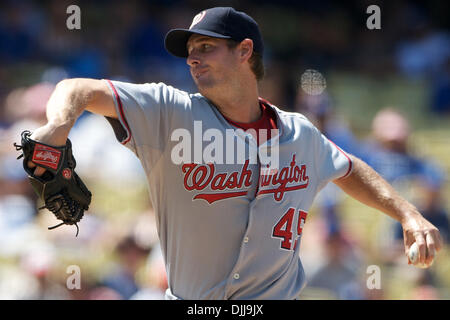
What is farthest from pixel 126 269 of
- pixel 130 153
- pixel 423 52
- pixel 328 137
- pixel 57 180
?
pixel 423 52

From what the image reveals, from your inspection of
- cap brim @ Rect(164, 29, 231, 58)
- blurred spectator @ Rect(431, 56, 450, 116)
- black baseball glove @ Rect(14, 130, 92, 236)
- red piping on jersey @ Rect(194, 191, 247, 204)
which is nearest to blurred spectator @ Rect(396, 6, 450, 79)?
blurred spectator @ Rect(431, 56, 450, 116)

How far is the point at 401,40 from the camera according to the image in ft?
30.7

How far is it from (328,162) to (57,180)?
1351mm

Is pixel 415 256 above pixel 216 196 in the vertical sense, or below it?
below

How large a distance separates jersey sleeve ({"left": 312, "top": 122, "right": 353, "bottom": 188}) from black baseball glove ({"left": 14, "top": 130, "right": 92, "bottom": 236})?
1.15 metres

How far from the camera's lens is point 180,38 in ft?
9.77

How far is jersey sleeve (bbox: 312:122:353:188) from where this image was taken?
Result: 3.13 metres

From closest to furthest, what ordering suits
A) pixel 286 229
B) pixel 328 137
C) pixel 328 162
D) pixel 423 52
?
pixel 286 229 → pixel 328 162 → pixel 328 137 → pixel 423 52

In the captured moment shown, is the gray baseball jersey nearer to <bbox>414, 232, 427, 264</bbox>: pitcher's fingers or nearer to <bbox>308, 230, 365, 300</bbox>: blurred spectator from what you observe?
<bbox>414, 232, 427, 264</bbox>: pitcher's fingers

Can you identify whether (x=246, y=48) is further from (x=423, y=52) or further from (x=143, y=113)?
(x=423, y=52)

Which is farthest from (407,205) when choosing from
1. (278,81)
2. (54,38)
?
(54,38)

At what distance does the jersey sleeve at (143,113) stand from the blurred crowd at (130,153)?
2347mm

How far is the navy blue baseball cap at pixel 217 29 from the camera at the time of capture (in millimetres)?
2861
